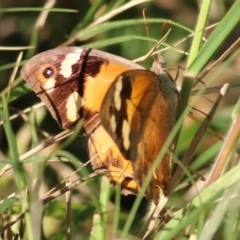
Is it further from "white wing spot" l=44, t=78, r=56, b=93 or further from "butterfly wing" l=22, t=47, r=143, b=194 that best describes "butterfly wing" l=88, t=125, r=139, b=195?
"white wing spot" l=44, t=78, r=56, b=93

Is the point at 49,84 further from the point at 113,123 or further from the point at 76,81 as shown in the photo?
the point at 113,123

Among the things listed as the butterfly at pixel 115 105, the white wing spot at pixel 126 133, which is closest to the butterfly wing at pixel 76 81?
the butterfly at pixel 115 105

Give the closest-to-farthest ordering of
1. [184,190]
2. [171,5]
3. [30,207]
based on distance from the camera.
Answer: [30,207] → [184,190] → [171,5]

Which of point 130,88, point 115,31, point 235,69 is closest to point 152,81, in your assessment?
point 130,88

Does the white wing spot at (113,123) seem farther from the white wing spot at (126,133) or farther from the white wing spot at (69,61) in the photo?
the white wing spot at (69,61)

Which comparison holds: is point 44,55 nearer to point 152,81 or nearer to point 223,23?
point 152,81

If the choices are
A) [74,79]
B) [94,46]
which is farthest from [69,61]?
[94,46]
